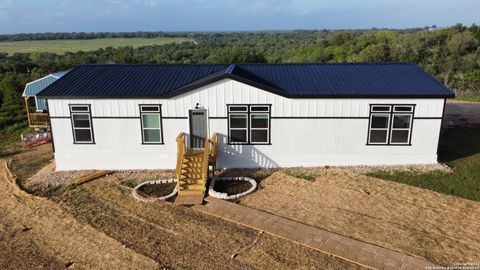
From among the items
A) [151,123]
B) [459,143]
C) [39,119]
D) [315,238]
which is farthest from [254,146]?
[39,119]

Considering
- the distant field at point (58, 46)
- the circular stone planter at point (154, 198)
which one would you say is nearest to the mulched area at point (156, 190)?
the circular stone planter at point (154, 198)

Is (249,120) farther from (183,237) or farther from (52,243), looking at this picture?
(52,243)

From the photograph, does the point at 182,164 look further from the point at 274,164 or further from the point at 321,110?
the point at 321,110

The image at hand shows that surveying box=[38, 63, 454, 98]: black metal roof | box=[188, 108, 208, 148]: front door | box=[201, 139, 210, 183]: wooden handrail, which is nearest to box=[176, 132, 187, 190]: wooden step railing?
box=[188, 108, 208, 148]: front door

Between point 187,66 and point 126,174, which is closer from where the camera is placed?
point 126,174

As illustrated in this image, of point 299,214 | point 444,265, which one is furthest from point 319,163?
point 444,265

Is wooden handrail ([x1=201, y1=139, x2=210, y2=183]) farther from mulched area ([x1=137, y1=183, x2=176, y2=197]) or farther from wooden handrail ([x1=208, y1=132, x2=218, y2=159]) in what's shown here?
mulched area ([x1=137, y1=183, x2=176, y2=197])
